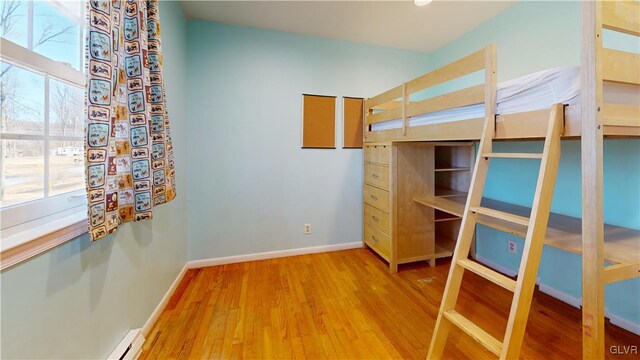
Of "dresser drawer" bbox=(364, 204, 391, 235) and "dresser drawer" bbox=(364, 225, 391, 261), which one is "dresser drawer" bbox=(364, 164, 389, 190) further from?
"dresser drawer" bbox=(364, 225, 391, 261)

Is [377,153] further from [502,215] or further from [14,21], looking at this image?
[14,21]

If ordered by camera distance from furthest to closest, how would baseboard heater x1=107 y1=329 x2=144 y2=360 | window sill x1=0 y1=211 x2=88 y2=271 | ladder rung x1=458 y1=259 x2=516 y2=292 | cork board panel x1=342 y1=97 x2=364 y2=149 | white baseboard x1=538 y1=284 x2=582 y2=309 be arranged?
cork board panel x1=342 y1=97 x2=364 y2=149, white baseboard x1=538 y1=284 x2=582 y2=309, baseboard heater x1=107 y1=329 x2=144 y2=360, ladder rung x1=458 y1=259 x2=516 y2=292, window sill x1=0 y1=211 x2=88 y2=271

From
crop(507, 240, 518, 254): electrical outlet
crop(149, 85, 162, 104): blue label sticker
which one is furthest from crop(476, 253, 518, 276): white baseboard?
crop(149, 85, 162, 104): blue label sticker

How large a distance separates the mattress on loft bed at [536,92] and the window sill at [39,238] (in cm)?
214

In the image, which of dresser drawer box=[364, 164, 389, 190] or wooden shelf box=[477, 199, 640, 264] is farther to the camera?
dresser drawer box=[364, 164, 389, 190]

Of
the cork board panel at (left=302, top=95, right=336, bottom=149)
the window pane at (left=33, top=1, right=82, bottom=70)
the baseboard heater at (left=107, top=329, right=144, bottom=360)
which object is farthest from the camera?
the cork board panel at (left=302, top=95, right=336, bottom=149)

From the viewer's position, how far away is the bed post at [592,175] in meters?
0.97

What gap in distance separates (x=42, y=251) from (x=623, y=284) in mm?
3111

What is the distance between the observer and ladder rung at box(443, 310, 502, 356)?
3.44ft

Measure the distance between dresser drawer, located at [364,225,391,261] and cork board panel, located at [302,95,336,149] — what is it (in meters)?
1.09

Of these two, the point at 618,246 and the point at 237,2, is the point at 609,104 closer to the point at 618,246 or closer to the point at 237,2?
the point at 618,246

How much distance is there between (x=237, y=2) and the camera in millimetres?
2174

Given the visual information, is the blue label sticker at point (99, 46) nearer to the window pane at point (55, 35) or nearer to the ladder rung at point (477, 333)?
the window pane at point (55, 35)

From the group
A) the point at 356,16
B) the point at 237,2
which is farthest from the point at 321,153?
the point at 237,2
